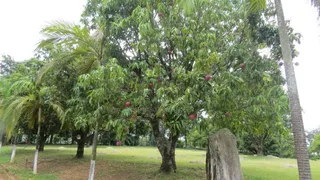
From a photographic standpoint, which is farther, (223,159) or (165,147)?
(165,147)

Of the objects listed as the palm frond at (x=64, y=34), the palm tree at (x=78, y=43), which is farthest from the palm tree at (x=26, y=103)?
the palm frond at (x=64, y=34)

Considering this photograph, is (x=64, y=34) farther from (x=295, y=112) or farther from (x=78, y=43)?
(x=295, y=112)

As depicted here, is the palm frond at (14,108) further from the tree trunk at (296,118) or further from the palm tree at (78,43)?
the tree trunk at (296,118)

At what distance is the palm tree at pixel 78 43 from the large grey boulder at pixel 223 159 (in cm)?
356

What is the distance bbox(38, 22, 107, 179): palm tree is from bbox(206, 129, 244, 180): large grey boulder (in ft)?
11.7

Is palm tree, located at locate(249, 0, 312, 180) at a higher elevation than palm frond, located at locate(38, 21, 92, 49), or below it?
below

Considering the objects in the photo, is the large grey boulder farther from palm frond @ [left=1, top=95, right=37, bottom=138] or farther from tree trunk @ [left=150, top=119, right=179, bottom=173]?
palm frond @ [left=1, top=95, right=37, bottom=138]

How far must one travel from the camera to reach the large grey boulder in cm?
530

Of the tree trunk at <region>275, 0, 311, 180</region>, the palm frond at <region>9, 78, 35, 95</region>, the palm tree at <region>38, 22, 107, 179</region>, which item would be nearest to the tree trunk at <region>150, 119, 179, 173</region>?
the palm tree at <region>38, 22, 107, 179</region>

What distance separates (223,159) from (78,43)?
5334 millimetres

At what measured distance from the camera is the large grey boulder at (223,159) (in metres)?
5.30

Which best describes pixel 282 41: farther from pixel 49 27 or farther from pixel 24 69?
pixel 24 69

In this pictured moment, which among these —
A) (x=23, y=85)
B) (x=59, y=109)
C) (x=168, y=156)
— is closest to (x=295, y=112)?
(x=168, y=156)

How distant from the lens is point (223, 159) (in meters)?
5.38
